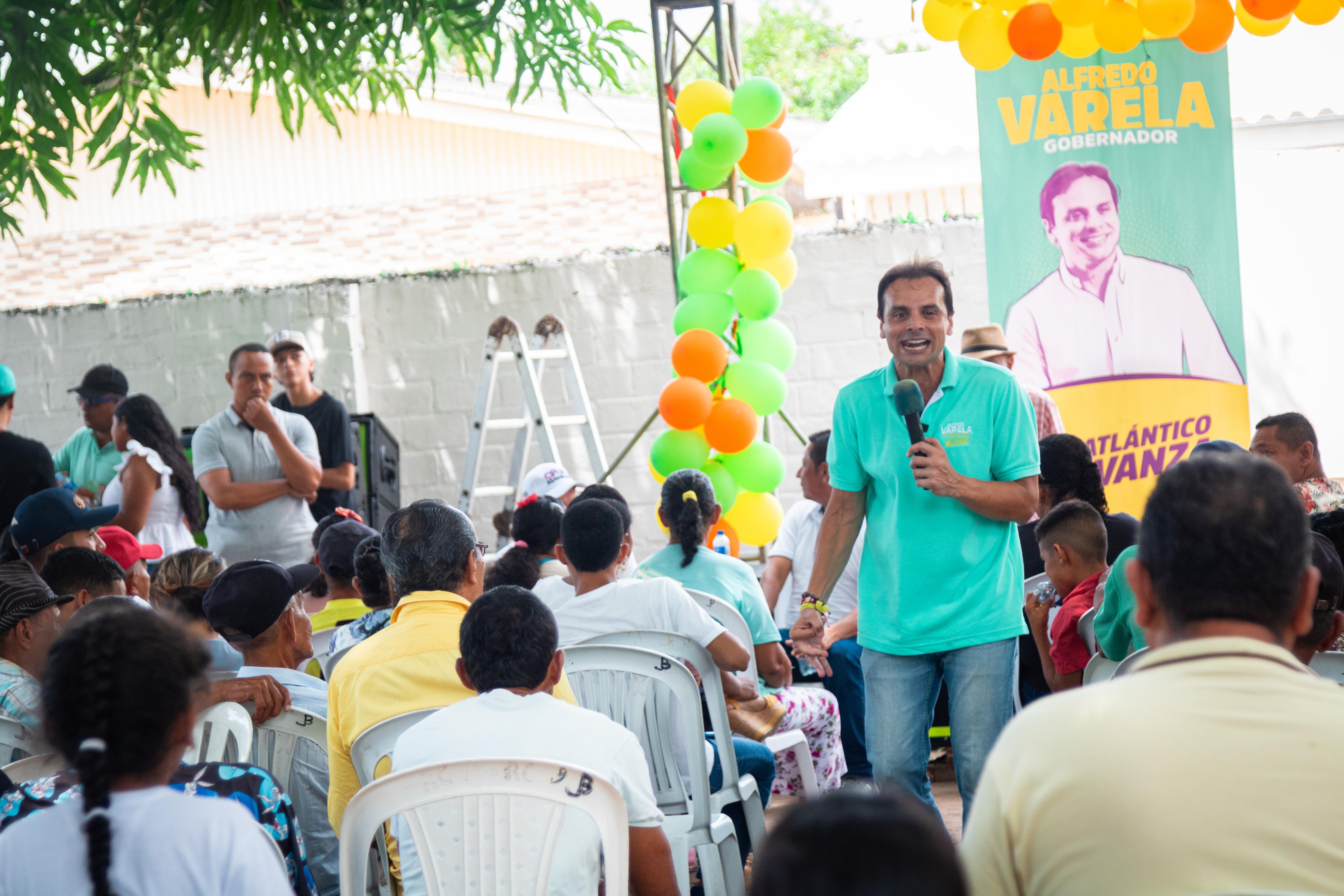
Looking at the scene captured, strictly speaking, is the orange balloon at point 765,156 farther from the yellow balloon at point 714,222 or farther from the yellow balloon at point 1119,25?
the yellow balloon at point 1119,25

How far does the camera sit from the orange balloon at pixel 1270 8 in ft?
14.9

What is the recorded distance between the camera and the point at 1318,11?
14.8ft

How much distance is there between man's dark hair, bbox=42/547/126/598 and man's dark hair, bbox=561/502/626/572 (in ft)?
3.88

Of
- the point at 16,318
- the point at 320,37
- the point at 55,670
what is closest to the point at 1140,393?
the point at 320,37

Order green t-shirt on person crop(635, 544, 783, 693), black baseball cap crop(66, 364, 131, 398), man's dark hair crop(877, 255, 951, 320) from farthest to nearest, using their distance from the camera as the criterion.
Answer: black baseball cap crop(66, 364, 131, 398)
green t-shirt on person crop(635, 544, 783, 693)
man's dark hair crop(877, 255, 951, 320)

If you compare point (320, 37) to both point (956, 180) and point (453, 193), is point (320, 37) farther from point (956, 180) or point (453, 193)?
point (453, 193)

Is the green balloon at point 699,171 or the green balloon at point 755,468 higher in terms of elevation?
the green balloon at point 699,171

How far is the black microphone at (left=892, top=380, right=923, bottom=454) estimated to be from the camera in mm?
2721

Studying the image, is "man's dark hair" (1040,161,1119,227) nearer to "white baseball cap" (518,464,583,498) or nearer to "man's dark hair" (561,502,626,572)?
"white baseball cap" (518,464,583,498)

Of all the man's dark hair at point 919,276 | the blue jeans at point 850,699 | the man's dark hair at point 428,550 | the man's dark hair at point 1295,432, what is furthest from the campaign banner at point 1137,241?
the man's dark hair at point 428,550

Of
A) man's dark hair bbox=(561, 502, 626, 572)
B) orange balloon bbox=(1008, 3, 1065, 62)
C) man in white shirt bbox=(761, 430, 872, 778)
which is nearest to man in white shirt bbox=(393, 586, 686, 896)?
man's dark hair bbox=(561, 502, 626, 572)

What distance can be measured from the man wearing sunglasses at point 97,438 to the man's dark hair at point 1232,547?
182 inches

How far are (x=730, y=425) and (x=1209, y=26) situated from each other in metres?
2.41

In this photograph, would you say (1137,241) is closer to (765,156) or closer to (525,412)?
(765,156)
